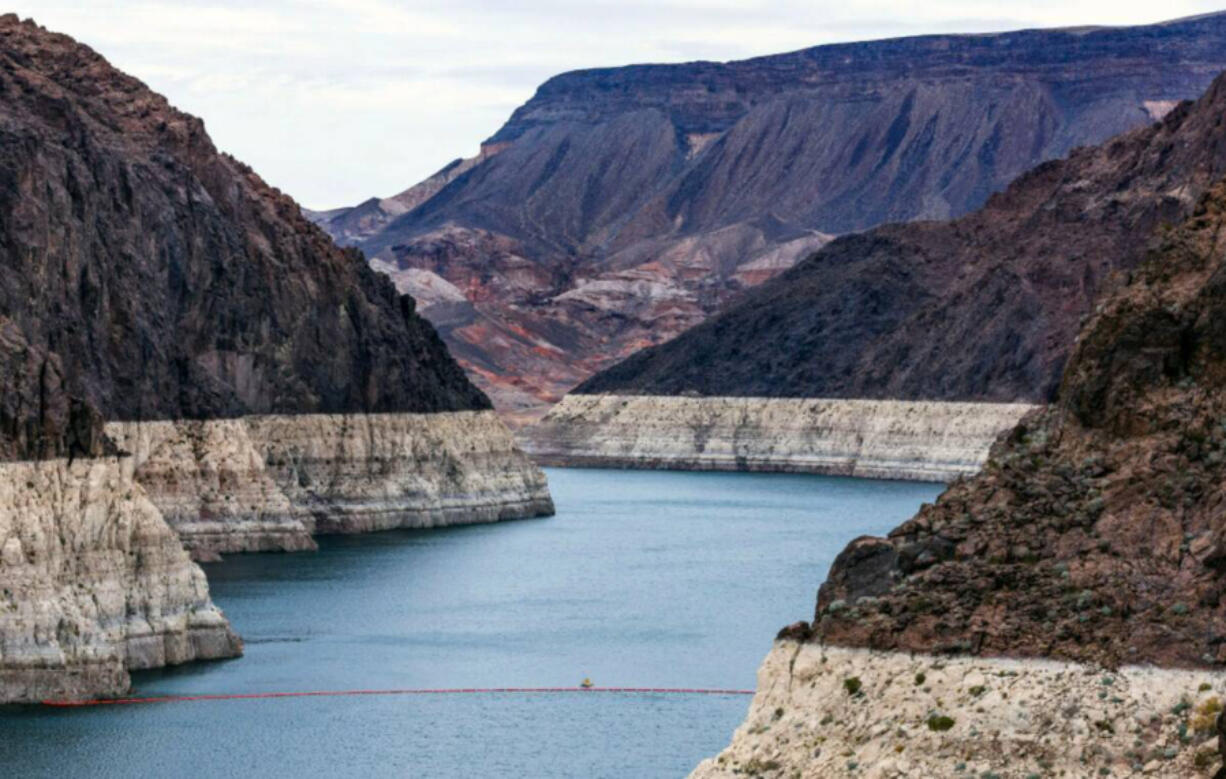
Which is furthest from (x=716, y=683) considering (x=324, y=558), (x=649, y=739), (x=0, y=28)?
(x=0, y=28)

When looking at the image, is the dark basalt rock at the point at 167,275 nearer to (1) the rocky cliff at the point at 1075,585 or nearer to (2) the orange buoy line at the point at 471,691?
(2) the orange buoy line at the point at 471,691

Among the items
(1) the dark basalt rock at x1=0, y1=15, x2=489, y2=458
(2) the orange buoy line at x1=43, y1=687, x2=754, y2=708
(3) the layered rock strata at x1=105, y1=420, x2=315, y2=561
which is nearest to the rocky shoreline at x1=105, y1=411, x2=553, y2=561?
(3) the layered rock strata at x1=105, y1=420, x2=315, y2=561

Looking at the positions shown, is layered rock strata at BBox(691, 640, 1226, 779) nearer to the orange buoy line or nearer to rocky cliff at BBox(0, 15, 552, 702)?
rocky cliff at BBox(0, 15, 552, 702)

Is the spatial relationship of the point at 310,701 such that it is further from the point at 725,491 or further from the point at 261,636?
the point at 725,491

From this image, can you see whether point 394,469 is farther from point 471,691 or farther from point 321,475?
point 471,691

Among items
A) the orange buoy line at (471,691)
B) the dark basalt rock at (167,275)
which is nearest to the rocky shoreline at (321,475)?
the dark basalt rock at (167,275)

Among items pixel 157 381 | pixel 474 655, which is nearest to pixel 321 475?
pixel 157 381
